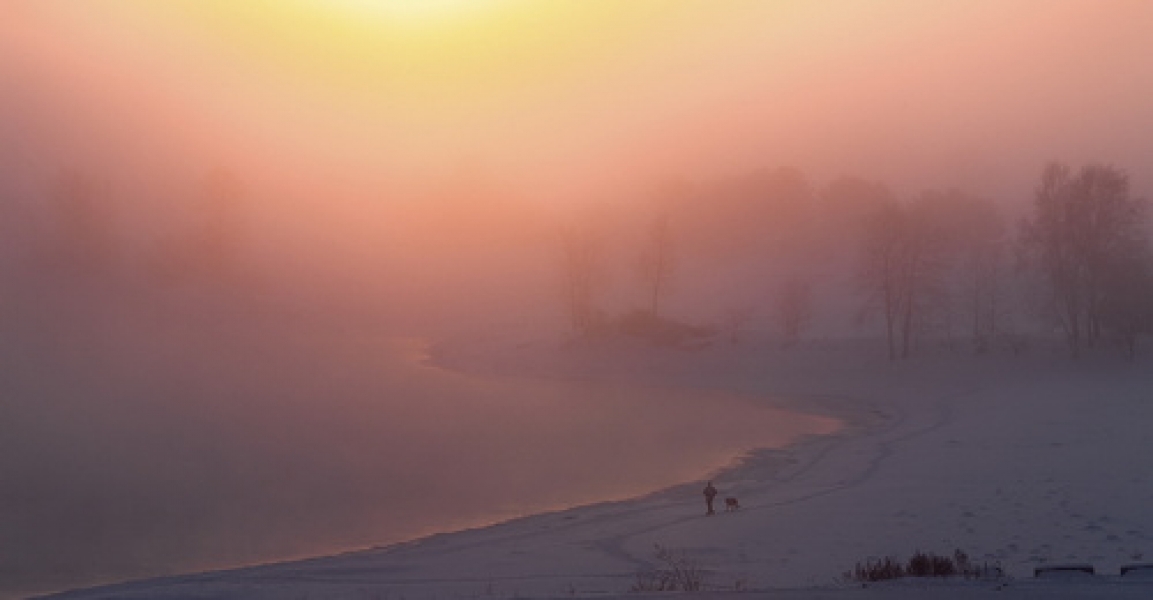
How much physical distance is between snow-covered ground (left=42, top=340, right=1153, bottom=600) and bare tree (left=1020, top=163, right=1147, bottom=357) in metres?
12.0

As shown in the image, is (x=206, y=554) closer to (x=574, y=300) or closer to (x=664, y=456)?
(x=664, y=456)

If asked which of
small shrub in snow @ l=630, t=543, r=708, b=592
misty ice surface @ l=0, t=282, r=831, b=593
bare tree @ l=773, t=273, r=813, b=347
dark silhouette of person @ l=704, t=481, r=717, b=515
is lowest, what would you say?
small shrub in snow @ l=630, t=543, r=708, b=592

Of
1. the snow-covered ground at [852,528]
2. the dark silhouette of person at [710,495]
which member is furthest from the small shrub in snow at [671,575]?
the dark silhouette of person at [710,495]

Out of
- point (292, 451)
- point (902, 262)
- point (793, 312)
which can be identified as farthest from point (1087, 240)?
point (292, 451)

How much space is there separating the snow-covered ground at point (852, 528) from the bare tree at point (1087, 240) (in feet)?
39.3

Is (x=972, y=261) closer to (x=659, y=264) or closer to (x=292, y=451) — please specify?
(x=659, y=264)

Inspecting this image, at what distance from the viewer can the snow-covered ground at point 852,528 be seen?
13.8 meters

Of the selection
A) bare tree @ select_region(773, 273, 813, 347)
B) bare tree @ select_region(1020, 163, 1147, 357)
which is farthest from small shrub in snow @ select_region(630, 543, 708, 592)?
bare tree @ select_region(773, 273, 813, 347)

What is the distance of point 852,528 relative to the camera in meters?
18.0

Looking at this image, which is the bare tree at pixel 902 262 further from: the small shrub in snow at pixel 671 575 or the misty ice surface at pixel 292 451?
the small shrub in snow at pixel 671 575

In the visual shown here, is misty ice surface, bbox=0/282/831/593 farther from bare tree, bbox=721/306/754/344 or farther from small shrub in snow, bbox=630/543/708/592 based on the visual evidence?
bare tree, bbox=721/306/754/344

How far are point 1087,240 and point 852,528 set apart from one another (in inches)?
1429

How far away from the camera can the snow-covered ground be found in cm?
1380

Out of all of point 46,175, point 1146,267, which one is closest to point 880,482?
point 1146,267
